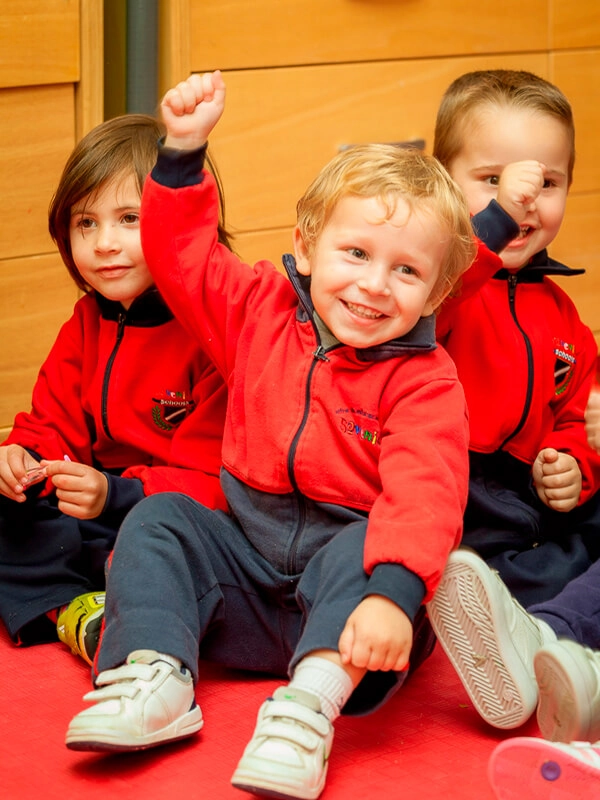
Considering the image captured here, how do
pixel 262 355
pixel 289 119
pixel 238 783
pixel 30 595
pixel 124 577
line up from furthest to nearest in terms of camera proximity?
pixel 289 119
pixel 30 595
pixel 262 355
pixel 124 577
pixel 238 783

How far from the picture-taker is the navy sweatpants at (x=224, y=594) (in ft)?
3.54

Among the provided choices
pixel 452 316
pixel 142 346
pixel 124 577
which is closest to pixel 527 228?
pixel 452 316

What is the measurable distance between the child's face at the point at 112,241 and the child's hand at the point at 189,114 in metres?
0.17

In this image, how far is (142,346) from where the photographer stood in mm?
1397

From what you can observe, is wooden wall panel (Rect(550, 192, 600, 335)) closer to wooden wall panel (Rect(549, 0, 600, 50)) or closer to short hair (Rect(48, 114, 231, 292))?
wooden wall panel (Rect(549, 0, 600, 50))

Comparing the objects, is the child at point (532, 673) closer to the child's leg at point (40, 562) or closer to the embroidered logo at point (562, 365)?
the embroidered logo at point (562, 365)

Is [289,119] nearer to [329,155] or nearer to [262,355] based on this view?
[329,155]

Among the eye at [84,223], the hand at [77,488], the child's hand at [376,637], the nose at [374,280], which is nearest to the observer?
the child's hand at [376,637]

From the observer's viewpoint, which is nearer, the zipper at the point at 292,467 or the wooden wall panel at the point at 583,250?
the zipper at the point at 292,467

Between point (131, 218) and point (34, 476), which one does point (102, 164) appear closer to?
point (131, 218)

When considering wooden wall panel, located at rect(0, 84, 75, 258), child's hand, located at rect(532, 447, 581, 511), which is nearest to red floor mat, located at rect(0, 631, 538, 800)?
child's hand, located at rect(532, 447, 581, 511)

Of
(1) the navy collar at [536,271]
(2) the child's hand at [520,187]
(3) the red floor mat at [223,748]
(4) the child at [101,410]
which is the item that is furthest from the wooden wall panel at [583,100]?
(3) the red floor mat at [223,748]

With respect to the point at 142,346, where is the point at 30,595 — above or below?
below

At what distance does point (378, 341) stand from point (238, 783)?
0.46 meters
